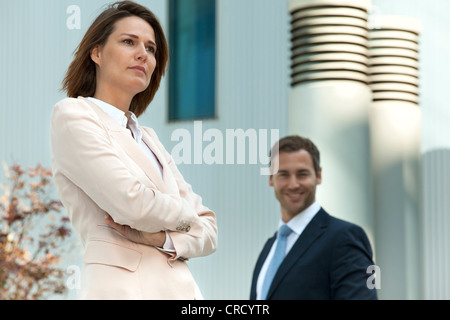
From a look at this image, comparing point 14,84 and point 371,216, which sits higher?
point 14,84

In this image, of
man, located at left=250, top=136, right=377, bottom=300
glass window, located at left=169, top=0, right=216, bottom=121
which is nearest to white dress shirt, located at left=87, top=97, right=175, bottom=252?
man, located at left=250, top=136, right=377, bottom=300

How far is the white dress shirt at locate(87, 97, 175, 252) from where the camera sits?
2095 mm

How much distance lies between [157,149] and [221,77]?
18.1 feet

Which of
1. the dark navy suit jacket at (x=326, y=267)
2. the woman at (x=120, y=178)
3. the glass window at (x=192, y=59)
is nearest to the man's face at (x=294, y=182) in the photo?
the dark navy suit jacket at (x=326, y=267)

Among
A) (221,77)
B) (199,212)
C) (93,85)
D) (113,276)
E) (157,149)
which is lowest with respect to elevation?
(113,276)

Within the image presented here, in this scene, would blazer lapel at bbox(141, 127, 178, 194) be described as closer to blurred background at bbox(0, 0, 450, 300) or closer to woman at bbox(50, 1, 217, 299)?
woman at bbox(50, 1, 217, 299)

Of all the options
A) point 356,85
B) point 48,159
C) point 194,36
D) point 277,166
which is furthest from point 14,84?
point 277,166

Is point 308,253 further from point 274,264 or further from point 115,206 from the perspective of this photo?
point 115,206

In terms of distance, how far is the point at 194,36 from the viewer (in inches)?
309

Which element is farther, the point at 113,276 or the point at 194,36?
the point at 194,36

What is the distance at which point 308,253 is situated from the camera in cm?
354

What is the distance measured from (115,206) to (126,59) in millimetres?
464
